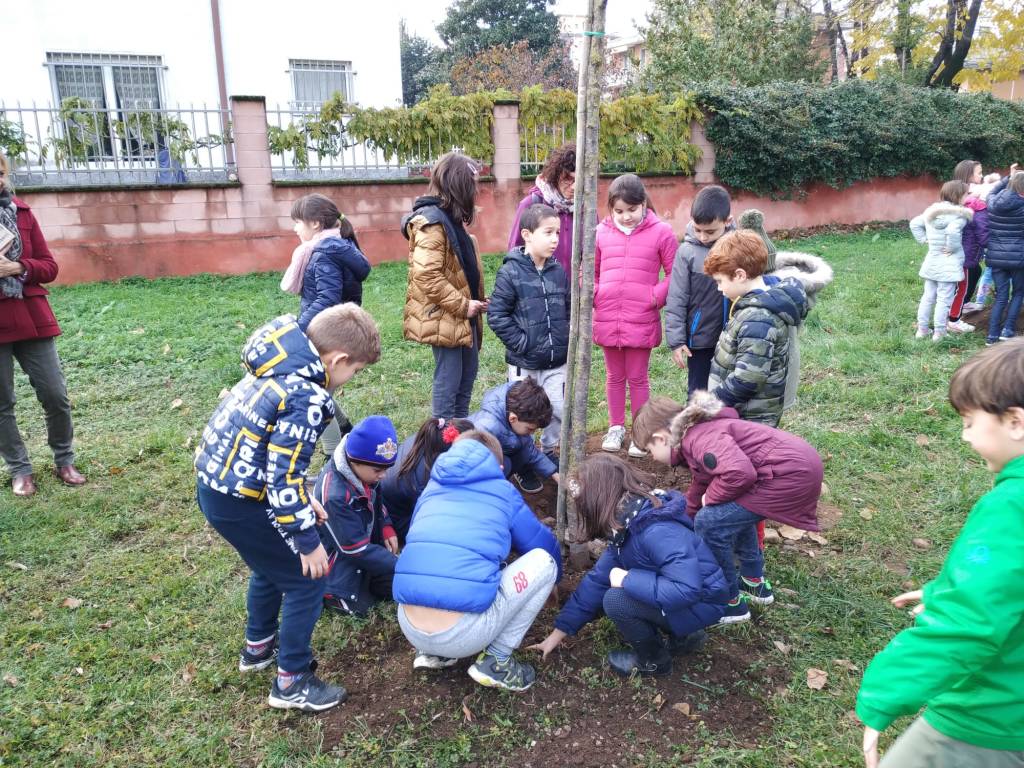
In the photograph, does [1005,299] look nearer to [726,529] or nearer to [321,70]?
[726,529]

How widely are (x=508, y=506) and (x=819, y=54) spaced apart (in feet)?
72.6

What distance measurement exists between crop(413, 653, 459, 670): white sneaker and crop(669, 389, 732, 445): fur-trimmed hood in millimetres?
1286

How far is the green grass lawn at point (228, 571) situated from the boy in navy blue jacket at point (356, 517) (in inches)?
6.7

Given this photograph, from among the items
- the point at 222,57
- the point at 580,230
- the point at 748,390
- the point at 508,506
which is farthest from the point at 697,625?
the point at 222,57

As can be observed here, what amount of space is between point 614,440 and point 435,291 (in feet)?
5.11

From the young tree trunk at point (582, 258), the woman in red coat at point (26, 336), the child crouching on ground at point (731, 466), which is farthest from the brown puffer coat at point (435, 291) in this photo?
the woman in red coat at point (26, 336)

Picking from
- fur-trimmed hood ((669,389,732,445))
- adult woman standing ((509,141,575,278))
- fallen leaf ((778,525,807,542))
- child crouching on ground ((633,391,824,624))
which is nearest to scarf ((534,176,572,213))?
adult woman standing ((509,141,575,278))

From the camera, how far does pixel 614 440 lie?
4848mm

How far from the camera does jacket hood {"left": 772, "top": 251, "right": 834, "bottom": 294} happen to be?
12.2 feet

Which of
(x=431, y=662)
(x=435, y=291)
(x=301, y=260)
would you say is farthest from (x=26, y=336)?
(x=431, y=662)

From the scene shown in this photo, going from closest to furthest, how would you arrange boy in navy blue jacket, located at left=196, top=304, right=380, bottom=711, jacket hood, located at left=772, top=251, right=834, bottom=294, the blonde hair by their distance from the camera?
boy in navy blue jacket, located at left=196, top=304, right=380, bottom=711 < the blonde hair < jacket hood, located at left=772, top=251, right=834, bottom=294

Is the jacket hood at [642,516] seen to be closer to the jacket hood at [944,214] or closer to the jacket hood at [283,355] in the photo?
the jacket hood at [283,355]

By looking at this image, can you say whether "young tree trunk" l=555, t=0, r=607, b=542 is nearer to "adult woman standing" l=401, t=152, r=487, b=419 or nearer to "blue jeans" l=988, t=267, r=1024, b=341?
"adult woman standing" l=401, t=152, r=487, b=419

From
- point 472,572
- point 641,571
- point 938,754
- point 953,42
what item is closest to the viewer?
point 938,754
